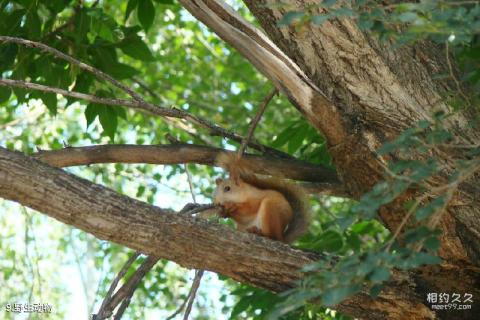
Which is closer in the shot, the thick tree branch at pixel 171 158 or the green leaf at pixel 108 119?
the thick tree branch at pixel 171 158

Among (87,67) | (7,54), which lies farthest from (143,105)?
(7,54)

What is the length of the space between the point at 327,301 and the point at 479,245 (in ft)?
4.64

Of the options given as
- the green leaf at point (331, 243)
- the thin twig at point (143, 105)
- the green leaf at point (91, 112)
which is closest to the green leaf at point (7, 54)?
the green leaf at point (91, 112)

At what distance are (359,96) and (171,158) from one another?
96 cm

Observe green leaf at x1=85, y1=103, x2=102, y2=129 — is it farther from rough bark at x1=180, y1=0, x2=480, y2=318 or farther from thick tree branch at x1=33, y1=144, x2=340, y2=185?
rough bark at x1=180, y1=0, x2=480, y2=318

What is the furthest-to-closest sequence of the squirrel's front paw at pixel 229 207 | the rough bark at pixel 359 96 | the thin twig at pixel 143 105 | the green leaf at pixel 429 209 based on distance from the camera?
the squirrel's front paw at pixel 229 207
the thin twig at pixel 143 105
the rough bark at pixel 359 96
the green leaf at pixel 429 209

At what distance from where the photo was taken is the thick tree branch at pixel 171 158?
11.9 feet

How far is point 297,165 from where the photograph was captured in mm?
3861

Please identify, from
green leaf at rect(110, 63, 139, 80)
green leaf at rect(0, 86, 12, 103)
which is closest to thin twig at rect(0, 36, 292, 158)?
green leaf at rect(0, 86, 12, 103)

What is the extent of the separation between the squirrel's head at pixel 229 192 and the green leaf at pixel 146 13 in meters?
1.08

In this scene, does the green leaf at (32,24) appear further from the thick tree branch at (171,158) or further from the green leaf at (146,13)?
the thick tree branch at (171,158)

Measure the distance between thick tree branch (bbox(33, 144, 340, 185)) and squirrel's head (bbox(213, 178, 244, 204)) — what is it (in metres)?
0.91

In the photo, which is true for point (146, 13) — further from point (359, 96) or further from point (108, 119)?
point (359, 96)

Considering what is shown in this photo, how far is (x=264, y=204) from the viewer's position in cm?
461
